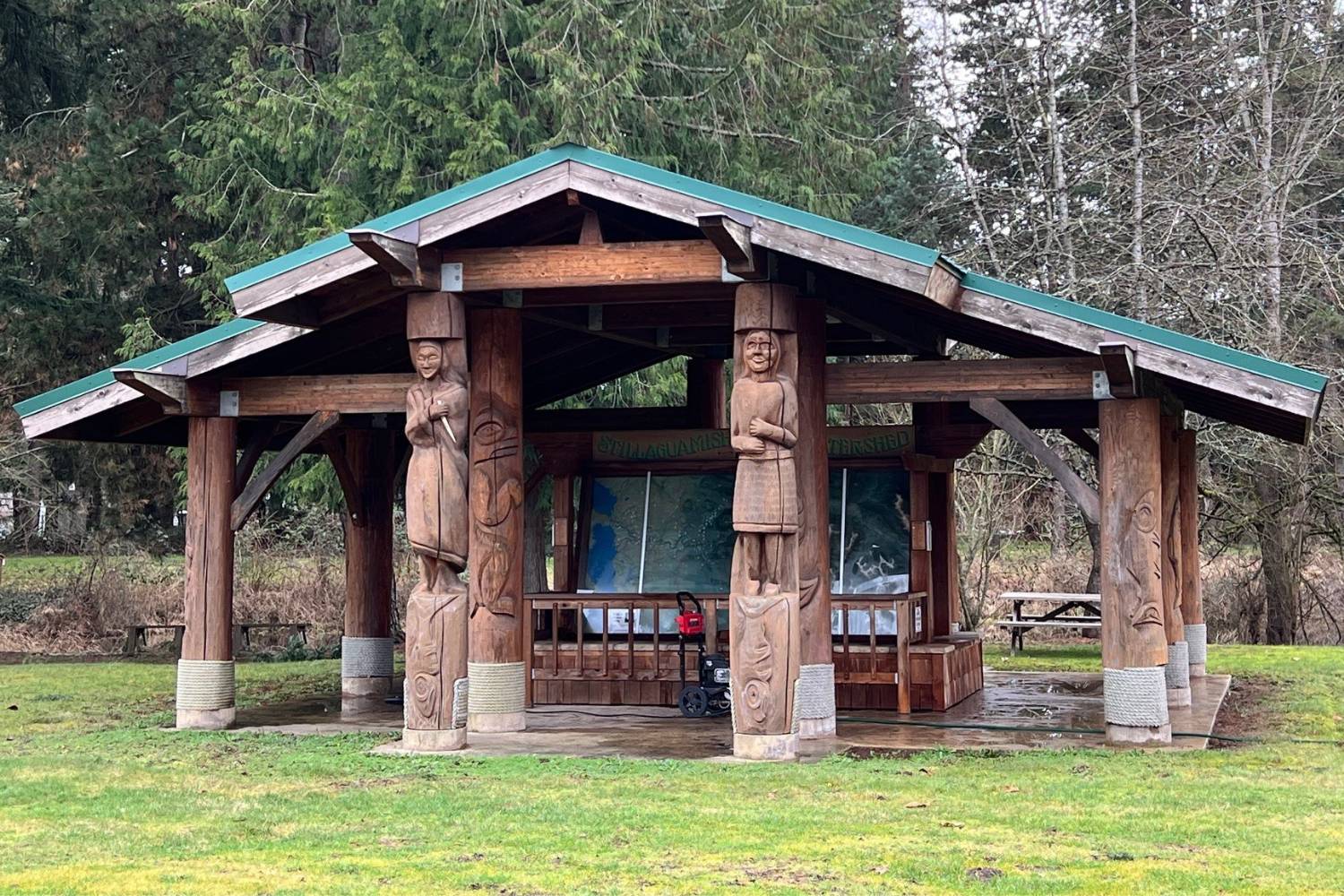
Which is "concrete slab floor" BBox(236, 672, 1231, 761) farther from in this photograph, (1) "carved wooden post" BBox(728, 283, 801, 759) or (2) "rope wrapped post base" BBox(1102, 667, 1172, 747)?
(1) "carved wooden post" BBox(728, 283, 801, 759)

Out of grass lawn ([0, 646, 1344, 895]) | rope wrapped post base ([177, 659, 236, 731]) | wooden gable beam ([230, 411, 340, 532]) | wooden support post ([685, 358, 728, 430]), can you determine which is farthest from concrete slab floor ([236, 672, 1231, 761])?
wooden support post ([685, 358, 728, 430])

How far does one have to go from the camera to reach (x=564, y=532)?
15.5m

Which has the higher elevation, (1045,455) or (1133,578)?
(1045,455)

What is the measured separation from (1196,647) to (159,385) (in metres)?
10.8

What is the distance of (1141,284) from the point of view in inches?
809

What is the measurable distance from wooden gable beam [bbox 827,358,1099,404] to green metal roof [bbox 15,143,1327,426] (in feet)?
2.06

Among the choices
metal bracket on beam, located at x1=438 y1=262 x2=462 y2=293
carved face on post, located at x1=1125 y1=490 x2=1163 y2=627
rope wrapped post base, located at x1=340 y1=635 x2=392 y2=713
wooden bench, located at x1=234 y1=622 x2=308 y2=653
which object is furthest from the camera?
wooden bench, located at x1=234 y1=622 x2=308 y2=653

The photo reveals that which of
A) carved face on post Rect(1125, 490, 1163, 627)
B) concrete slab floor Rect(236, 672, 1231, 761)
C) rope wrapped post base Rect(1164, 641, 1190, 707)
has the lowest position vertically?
concrete slab floor Rect(236, 672, 1231, 761)

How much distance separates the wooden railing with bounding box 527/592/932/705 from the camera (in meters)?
13.7

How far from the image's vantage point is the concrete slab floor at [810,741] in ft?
36.8

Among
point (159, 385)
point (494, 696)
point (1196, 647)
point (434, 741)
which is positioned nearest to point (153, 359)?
point (159, 385)

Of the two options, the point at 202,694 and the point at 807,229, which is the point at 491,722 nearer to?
the point at 202,694

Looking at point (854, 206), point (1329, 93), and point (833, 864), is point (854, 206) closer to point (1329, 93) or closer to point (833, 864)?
point (1329, 93)

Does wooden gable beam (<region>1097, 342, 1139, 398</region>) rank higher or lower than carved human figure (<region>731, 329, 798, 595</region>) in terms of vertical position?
higher
